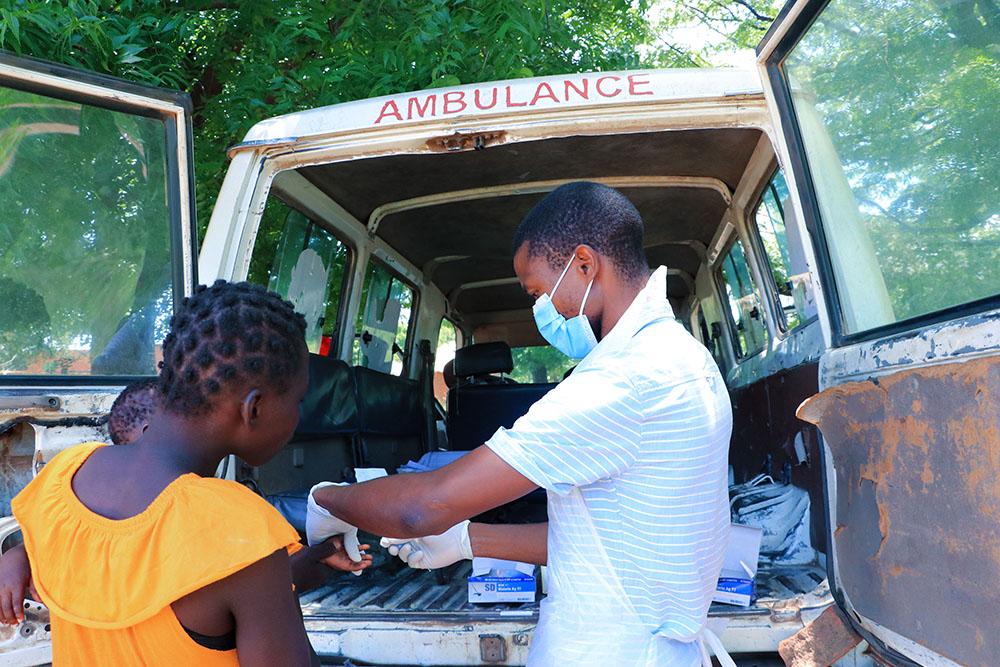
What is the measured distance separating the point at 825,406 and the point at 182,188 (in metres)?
2.12

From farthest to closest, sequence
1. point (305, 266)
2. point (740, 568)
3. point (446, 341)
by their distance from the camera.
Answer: point (446, 341) → point (305, 266) → point (740, 568)

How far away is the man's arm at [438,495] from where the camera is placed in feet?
5.29

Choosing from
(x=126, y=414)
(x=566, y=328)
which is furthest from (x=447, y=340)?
(x=566, y=328)

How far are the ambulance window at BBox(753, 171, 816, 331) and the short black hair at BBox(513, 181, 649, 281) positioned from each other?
187cm

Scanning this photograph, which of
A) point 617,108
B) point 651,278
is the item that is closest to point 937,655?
point 651,278

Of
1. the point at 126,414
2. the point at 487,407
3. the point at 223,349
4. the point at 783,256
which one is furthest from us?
the point at 487,407

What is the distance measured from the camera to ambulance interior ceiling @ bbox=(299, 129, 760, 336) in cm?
396

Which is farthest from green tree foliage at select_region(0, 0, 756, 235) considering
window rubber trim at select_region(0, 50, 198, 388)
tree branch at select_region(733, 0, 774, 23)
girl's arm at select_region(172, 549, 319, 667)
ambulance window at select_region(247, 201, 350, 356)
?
tree branch at select_region(733, 0, 774, 23)

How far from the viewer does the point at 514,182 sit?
4.46 metres

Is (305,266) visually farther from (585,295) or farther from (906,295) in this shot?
(906,295)

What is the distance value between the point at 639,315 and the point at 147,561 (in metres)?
1.02

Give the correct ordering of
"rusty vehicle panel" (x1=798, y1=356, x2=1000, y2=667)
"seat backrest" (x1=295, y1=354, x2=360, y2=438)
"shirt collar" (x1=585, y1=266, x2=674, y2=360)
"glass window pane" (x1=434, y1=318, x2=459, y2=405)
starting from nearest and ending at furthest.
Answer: "rusty vehicle panel" (x1=798, y1=356, x2=1000, y2=667) < "shirt collar" (x1=585, y1=266, x2=674, y2=360) < "seat backrest" (x1=295, y1=354, x2=360, y2=438) < "glass window pane" (x1=434, y1=318, x2=459, y2=405)

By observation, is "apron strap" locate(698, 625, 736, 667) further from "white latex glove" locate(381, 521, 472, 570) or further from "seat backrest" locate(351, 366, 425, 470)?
"seat backrest" locate(351, 366, 425, 470)

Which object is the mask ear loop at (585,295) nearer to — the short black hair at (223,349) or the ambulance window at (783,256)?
the short black hair at (223,349)
